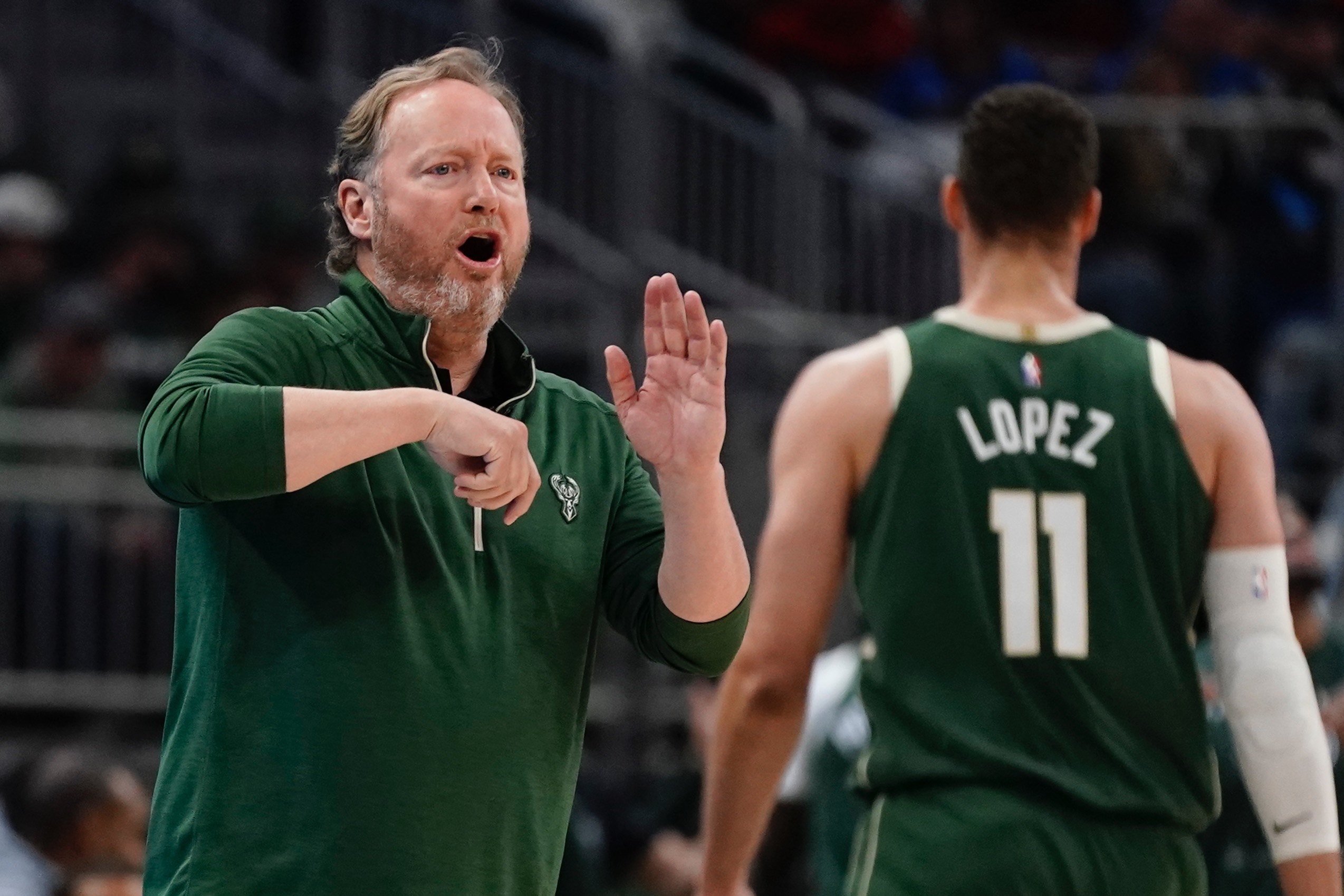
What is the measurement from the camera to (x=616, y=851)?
7867mm

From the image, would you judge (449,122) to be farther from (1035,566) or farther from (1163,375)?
(1163,375)

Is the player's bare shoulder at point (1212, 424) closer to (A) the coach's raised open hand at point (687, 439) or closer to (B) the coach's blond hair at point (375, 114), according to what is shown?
(A) the coach's raised open hand at point (687, 439)

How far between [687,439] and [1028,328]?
3.83 ft

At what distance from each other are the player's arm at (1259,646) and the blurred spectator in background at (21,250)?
7.14 metres

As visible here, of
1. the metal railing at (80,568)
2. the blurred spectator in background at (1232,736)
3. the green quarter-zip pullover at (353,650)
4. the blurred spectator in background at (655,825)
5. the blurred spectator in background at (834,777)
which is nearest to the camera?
the green quarter-zip pullover at (353,650)

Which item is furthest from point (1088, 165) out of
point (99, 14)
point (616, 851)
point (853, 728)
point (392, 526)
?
point (99, 14)

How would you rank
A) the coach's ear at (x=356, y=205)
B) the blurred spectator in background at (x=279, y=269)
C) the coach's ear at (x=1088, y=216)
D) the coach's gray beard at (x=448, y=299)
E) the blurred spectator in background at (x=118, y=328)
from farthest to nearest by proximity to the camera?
1. the blurred spectator in background at (x=279, y=269)
2. the blurred spectator in background at (x=118, y=328)
3. the coach's ear at (x=1088, y=216)
4. the coach's ear at (x=356, y=205)
5. the coach's gray beard at (x=448, y=299)

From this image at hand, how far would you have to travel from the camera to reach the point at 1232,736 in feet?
13.8

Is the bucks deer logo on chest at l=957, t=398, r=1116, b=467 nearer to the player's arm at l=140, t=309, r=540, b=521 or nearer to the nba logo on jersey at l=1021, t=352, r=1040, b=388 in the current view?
the nba logo on jersey at l=1021, t=352, r=1040, b=388

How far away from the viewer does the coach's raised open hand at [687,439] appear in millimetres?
3158

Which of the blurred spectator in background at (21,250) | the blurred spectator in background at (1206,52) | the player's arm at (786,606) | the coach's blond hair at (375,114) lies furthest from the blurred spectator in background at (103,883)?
the blurred spectator in background at (1206,52)

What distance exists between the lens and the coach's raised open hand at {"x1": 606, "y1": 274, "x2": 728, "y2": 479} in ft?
10.3

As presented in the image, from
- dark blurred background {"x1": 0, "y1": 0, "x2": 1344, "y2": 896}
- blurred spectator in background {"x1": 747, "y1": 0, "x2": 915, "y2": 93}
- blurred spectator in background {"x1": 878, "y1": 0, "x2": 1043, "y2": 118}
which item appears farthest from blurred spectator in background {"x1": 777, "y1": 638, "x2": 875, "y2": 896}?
blurred spectator in background {"x1": 878, "y1": 0, "x2": 1043, "y2": 118}

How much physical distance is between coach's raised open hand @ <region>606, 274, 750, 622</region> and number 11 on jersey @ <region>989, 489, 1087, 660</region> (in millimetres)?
865
